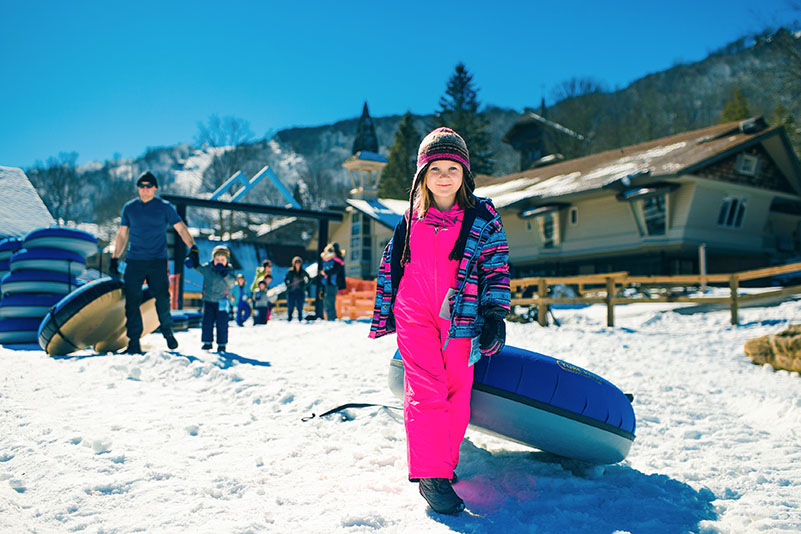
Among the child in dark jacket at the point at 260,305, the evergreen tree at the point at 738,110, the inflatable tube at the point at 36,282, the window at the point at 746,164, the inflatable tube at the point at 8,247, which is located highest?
the evergreen tree at the point at 738,110

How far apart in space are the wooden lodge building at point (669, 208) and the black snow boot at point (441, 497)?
20.3m

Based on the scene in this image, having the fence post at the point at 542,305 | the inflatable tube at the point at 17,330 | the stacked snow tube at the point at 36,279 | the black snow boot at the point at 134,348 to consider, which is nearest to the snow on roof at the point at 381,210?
the fence post at the point at 542,305

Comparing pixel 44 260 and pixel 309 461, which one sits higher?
pixel 44 260

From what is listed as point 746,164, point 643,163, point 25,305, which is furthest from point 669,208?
point 25,305

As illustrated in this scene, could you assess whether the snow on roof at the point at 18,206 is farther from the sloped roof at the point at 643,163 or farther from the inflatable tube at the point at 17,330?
the sloped roof at the point at 643,163

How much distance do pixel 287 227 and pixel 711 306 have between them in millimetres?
36491

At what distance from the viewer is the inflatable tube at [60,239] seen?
8.73 meters

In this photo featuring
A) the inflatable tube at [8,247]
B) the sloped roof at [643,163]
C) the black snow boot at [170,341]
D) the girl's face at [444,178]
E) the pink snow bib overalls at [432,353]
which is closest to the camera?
the pink snow bib overalls at [432,353]

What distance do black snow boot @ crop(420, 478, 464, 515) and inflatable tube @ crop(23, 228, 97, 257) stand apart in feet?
27.0

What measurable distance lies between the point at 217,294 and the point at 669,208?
1958 centimetres

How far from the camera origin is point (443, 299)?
2.96 meters

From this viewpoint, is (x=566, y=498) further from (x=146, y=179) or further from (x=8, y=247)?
(x=8, y=247)

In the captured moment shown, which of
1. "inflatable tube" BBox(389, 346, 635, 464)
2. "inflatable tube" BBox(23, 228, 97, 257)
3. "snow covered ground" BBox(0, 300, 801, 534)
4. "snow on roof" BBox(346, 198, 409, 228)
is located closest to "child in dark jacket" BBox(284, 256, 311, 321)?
"inflatable tube" BBox(23, 228, 97, 257)

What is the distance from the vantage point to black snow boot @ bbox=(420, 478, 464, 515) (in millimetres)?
2645
